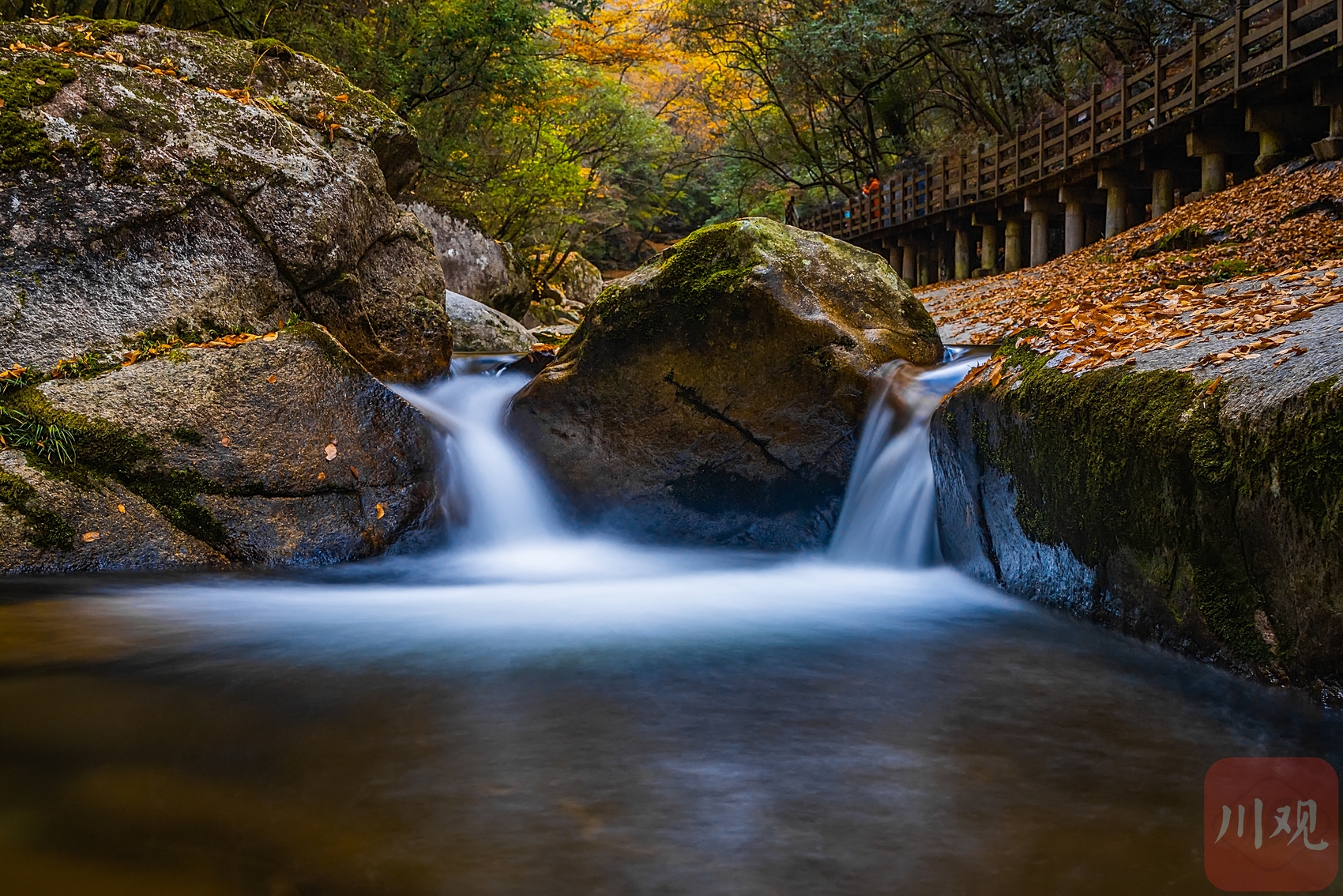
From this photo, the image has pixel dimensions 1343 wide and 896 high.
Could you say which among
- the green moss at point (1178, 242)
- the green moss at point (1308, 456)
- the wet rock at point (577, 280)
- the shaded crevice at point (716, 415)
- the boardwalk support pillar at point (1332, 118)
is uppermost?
the wet rock at point (577, 280)

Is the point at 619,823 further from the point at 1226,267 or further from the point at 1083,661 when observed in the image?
the point at 1226,267

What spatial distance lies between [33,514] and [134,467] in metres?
0.56

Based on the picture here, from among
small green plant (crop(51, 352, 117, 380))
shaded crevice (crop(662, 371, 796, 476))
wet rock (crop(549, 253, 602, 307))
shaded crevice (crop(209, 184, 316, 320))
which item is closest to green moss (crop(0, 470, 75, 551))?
small green plant (crop(51, 352, 117, 380))

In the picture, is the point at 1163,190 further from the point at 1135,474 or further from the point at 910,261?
the point at 1135,474

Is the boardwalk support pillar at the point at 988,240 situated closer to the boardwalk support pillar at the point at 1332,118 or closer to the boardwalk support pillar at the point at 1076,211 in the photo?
the boardwalk support pillar at the point at 1076,211

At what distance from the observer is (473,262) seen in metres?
14.4

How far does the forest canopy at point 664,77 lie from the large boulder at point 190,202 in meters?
2.66

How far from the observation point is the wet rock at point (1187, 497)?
9.55ft

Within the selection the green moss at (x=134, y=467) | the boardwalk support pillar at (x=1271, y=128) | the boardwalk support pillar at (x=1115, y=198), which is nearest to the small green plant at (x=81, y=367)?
the green moss at (x=134, y=467)

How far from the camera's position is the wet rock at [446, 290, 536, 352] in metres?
11.3

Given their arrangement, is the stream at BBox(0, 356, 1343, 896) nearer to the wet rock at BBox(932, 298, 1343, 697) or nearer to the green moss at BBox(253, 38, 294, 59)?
the wet rock at BBox(932, 298, 1343, 697)

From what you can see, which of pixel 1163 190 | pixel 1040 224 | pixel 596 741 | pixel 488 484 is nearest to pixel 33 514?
pixel 488 484

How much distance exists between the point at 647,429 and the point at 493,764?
4223mm

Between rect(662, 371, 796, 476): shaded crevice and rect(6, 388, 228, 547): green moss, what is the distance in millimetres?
3077
